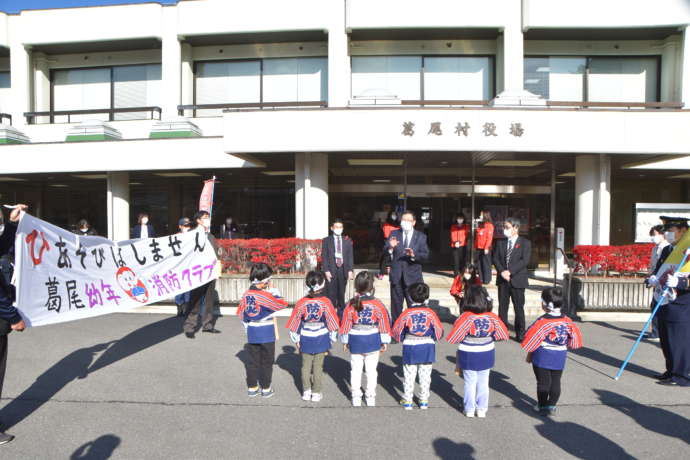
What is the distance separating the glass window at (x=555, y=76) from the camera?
A: 13922mm

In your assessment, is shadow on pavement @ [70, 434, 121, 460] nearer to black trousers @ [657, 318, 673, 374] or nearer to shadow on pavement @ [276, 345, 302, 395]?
shadow on pavement @ [276, 345, 302, 395]

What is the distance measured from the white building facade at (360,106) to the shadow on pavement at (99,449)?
7670mm

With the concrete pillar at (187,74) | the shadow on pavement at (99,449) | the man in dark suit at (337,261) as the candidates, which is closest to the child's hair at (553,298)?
the man in dark suit at (337,261)

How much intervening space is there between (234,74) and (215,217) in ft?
16.5

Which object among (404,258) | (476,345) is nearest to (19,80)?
(404,258)

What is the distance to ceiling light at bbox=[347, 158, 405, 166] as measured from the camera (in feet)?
40.5

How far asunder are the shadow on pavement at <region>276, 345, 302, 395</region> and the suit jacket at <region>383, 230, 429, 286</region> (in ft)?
6.04

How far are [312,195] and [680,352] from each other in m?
8.43

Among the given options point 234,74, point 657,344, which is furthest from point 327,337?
point 234,74

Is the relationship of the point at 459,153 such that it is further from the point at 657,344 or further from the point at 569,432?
the point at 569,432

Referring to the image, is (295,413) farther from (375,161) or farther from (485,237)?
(375,161)

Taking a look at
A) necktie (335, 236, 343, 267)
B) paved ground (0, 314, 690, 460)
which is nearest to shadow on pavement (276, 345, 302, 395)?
paved ground (0, 314, 690, 460)

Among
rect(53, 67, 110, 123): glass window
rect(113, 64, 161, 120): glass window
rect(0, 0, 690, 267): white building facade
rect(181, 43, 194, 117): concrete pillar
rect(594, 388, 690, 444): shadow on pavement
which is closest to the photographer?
rect(594, 388, 690, 444): shadow on pavement

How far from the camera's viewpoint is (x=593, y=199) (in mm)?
11820
